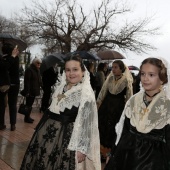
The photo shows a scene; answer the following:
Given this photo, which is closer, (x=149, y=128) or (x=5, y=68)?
(x=149, y=128)

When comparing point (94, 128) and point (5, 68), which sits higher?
point (5, 68)

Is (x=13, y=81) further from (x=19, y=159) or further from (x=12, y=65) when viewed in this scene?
(x=19, y=159)

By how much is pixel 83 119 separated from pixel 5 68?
3.34 meters

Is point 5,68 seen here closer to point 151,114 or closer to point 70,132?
point 70,132

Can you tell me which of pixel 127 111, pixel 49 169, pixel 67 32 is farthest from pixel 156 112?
pixel 67 32

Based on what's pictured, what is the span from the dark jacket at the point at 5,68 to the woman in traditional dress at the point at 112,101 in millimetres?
1924

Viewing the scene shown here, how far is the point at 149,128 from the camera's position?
111 inches

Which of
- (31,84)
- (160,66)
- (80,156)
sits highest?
(160,66)

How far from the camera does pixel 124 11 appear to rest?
27.3 metres

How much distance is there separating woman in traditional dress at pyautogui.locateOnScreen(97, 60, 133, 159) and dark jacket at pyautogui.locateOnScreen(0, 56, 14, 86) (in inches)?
75.7

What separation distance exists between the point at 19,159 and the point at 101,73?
240 inches

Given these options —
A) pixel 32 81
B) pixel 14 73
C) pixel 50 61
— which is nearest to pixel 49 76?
pixel 50 61

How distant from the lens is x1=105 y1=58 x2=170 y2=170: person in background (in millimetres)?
2713

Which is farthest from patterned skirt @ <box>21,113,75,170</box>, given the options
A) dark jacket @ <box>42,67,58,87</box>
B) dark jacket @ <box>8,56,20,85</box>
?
dark jacket @ <box>42,67,58,87</box>
